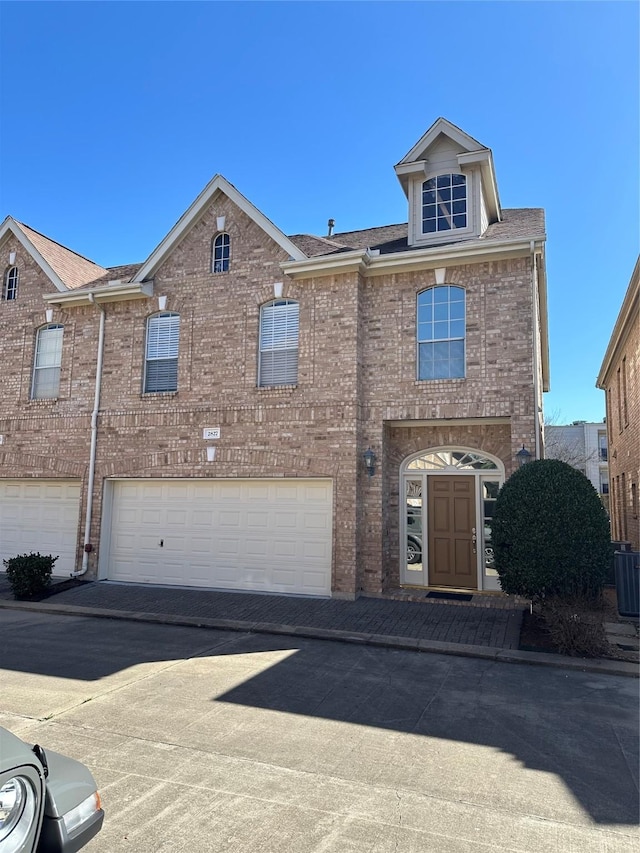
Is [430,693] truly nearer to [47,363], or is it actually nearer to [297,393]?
[297,393]

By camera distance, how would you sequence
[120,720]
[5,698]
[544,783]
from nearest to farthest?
[544,783], [120,720], [5,698]

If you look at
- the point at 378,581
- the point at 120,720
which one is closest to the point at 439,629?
the point at 378,581

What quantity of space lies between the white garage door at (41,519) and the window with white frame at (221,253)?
6230 mm

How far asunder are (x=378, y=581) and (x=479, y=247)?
683cm

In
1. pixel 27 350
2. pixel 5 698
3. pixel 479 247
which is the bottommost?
pixel 5 698

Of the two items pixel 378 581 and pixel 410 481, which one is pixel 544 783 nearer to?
pixel 378 581

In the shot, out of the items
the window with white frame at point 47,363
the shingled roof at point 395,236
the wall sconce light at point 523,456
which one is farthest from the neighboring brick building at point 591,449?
the window with white frame at point 47,363

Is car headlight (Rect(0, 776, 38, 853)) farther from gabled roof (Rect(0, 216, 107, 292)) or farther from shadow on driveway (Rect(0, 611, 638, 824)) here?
gabled roof (Rect(0, 216, 107, 292))

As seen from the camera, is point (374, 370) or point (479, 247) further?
point (374, 370)

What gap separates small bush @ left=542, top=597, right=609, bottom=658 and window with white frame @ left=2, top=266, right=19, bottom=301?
582 inches

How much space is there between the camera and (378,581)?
11070 millimetres

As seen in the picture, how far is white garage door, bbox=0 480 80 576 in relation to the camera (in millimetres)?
13586

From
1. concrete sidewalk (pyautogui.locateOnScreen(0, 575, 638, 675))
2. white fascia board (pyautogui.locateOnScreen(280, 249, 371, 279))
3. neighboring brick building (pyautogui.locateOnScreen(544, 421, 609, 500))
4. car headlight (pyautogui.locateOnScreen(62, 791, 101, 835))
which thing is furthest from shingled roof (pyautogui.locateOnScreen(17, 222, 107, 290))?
neighboring brick building (pyautogui.locateOnScreen(544, 421, 609, 500))

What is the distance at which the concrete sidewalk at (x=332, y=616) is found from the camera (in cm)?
784
